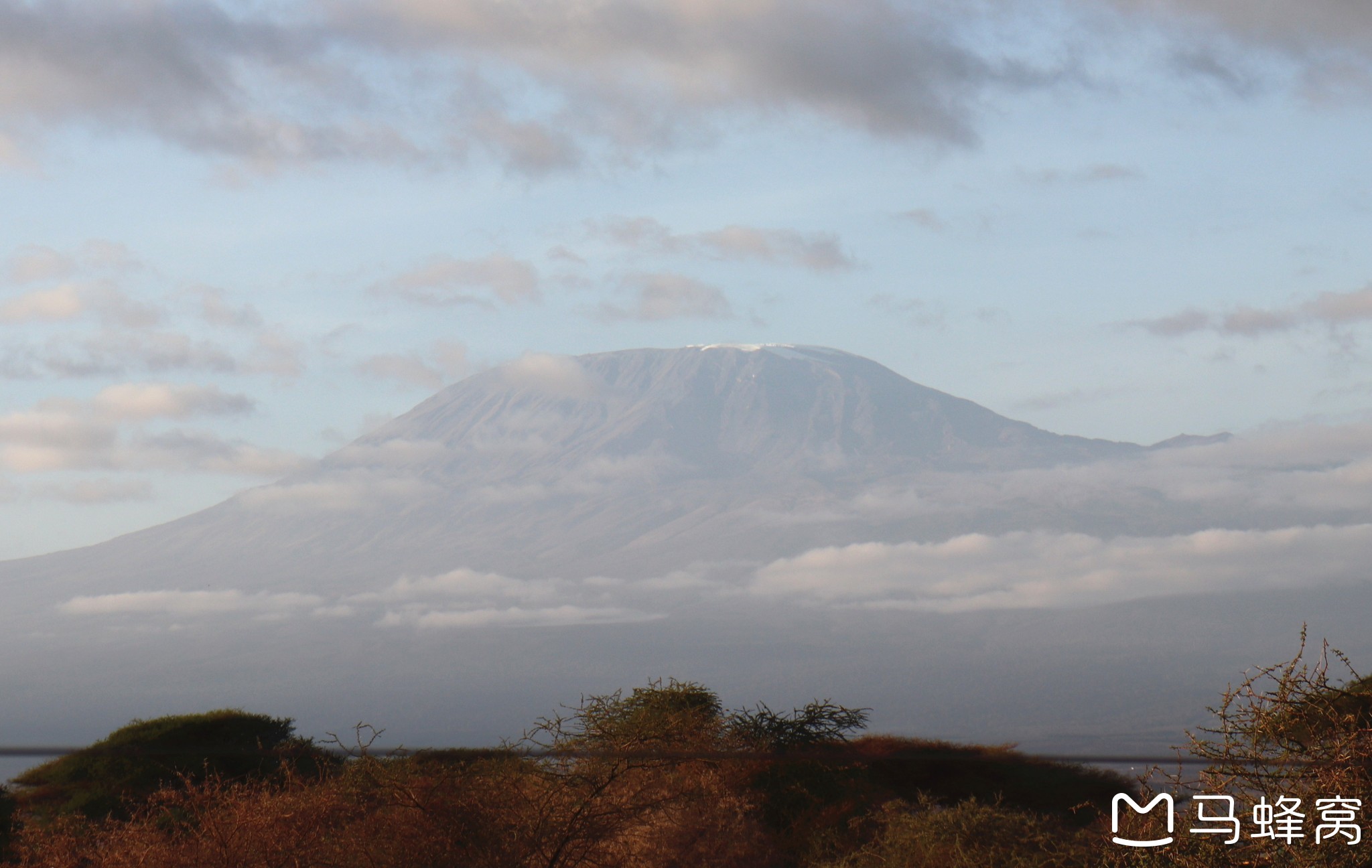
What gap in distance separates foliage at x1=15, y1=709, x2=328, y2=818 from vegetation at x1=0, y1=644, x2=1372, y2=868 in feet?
31.5

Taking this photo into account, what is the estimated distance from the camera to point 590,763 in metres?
9.75

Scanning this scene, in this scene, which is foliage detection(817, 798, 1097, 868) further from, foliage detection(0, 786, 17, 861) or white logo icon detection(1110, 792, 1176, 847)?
foliage detection(0, 786, 17, 861)

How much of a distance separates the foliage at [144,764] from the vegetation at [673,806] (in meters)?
9.60

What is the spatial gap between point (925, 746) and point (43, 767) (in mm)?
19159

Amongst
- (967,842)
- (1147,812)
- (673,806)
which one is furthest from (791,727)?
(1147,812)

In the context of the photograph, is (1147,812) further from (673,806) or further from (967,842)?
(673,806)

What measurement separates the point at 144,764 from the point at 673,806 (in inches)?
796

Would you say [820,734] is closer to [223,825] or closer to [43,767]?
[223,825]

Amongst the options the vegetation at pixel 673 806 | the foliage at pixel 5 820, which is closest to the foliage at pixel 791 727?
the vegetation at pixel 673 806

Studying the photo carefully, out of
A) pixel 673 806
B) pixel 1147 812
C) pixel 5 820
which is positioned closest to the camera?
pixel 1147 812

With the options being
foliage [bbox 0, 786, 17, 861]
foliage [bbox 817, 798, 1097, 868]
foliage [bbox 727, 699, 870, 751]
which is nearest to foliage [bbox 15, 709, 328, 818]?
foliage [bbox 0, 786, 17, 861]

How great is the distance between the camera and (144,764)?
95.0 ft

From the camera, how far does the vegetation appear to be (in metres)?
6.71

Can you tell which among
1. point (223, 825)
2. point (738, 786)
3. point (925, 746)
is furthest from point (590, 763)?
point (925, 746)
